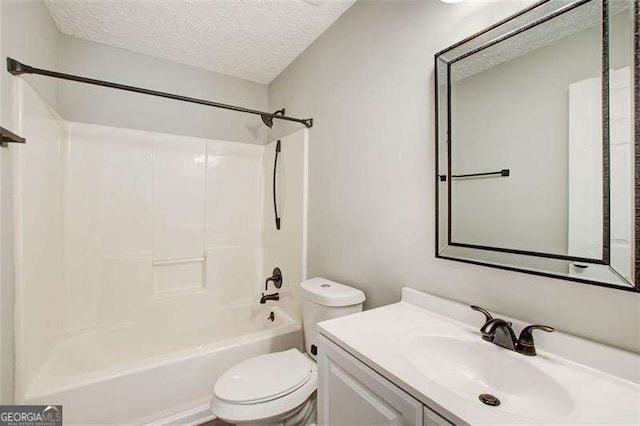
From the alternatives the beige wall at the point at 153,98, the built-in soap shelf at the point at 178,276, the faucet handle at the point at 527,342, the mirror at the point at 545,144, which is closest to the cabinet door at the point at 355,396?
the faucet handle at the point at 527,342

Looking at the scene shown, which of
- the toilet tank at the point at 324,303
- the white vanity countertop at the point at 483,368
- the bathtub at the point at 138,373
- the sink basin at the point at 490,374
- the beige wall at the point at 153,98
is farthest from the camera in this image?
the beige wall at the point at 153,98

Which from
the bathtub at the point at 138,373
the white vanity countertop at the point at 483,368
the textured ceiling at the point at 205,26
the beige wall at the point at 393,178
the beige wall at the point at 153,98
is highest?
the textured ceiling at the point at 205,26

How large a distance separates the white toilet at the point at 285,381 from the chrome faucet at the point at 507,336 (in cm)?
64

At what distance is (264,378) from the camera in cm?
136

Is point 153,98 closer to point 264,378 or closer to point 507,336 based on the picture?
point 264,378

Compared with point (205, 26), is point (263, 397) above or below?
below

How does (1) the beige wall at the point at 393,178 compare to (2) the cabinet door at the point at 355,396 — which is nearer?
(2) the cabinet door at the point at 355,396

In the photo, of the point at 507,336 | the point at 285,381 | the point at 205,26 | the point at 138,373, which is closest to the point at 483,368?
the point at 507,336

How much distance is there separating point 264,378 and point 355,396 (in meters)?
0.68

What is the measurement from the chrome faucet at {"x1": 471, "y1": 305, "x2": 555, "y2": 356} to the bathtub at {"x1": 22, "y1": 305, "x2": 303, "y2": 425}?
1.30 metres

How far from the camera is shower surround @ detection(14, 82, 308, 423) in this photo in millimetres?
1373

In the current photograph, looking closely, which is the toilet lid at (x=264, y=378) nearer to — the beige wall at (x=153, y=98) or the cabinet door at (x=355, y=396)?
the cabinet door at (x=355, y=396)

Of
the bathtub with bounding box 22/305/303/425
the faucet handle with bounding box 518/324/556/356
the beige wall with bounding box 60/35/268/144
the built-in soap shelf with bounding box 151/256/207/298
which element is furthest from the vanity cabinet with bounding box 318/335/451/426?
the beige wall with bounding box 60/35/268/144

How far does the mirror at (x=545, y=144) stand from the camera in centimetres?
74
